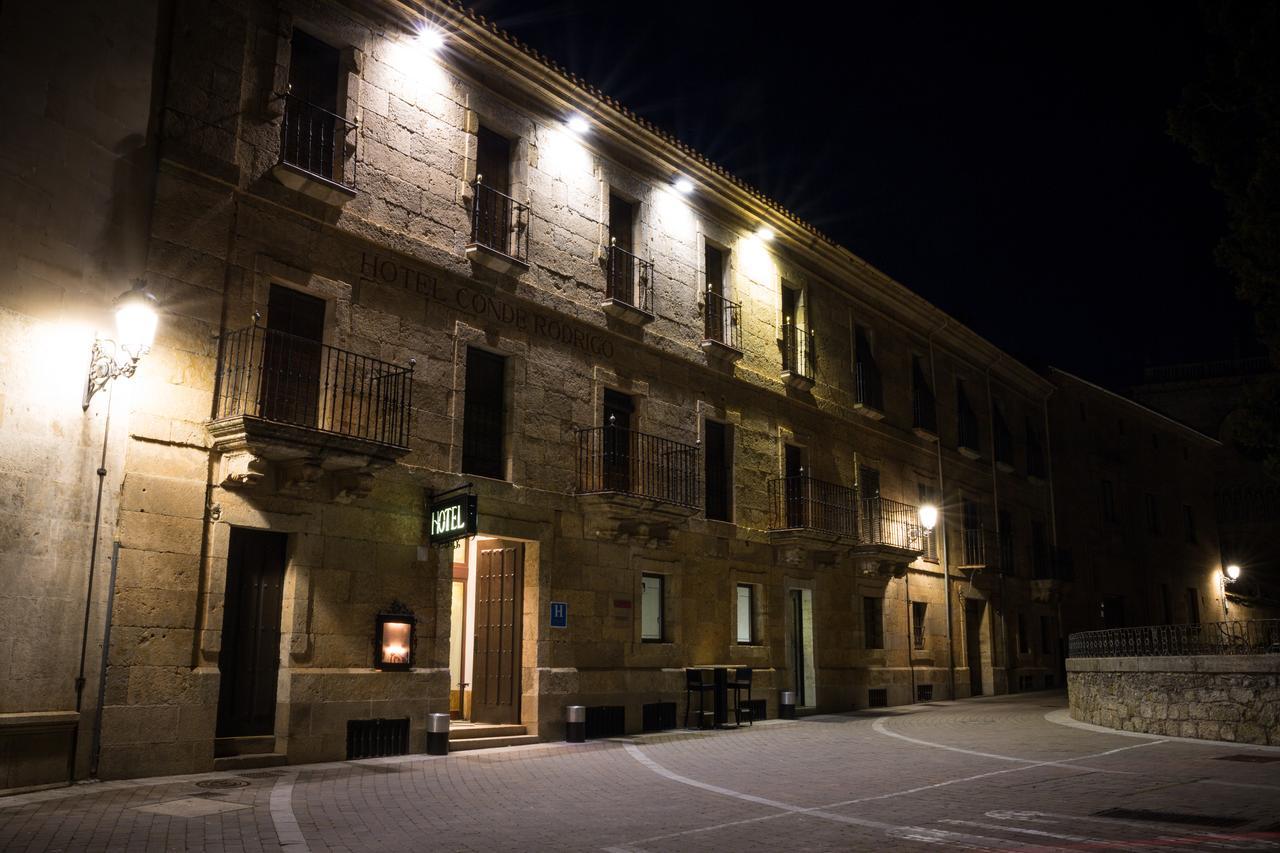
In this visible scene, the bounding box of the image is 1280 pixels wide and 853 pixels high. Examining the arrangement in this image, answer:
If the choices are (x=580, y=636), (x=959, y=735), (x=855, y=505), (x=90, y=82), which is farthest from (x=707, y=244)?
(x=90, y=82)

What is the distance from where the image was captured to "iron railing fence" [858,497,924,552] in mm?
24172

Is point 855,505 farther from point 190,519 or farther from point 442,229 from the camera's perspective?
point 190,519

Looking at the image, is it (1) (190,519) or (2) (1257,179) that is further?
(2) (1257,179)

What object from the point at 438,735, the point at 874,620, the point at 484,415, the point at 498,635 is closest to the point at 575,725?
the point at 498,635

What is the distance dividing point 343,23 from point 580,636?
9765mm

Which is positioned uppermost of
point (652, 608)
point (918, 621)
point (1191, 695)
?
point (652, 608)

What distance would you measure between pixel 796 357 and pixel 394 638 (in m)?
12.2

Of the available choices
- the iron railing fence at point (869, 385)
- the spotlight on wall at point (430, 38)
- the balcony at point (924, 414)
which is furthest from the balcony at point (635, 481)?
the balcony at point (924, 414)

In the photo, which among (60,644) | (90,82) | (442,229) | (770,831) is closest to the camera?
(770,831)

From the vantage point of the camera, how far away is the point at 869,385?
25562 millimetres

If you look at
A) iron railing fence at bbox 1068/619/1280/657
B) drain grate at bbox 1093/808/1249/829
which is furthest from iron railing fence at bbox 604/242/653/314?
drain grate at bbox 1093/808/1249/829

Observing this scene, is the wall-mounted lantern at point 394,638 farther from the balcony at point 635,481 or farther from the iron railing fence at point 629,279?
the iron railing fence at point 629,279

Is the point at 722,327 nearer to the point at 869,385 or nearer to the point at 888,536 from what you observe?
the point at 869,385

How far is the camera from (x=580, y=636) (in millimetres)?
16547
